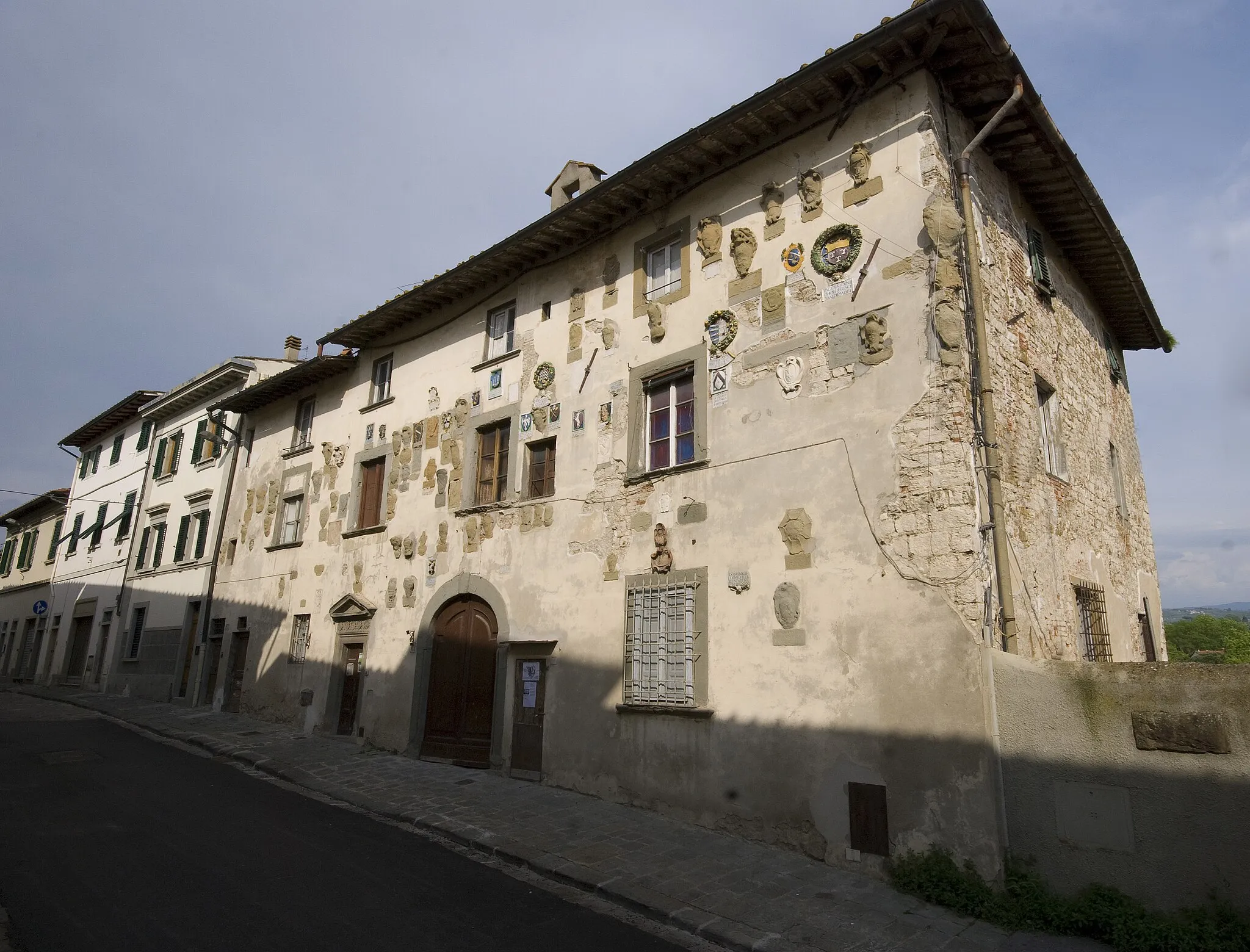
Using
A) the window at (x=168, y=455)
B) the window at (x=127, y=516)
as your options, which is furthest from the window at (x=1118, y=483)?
the window at (x=127, y=516)

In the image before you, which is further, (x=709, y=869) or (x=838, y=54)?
(x=838, y=54)

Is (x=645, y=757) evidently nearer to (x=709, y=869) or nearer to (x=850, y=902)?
(x=709, y=869)

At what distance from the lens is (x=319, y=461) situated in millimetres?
16422

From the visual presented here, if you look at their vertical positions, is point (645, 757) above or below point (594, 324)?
below

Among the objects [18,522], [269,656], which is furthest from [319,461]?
[18,522]

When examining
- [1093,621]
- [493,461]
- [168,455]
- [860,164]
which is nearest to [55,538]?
[168,455]

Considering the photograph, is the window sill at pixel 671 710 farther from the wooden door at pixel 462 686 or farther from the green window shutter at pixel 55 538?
the green window shutter at pixel 55 538

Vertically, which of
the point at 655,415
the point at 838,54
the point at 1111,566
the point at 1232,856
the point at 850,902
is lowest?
the point at 850,902

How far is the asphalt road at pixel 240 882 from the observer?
5258mm

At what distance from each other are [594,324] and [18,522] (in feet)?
114

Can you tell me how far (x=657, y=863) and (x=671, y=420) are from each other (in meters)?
→ 5.28

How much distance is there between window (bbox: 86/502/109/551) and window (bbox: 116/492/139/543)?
1.56 metres

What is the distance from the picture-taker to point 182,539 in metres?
20.7

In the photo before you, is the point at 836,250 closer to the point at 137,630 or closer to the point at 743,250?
the point at 743,250
